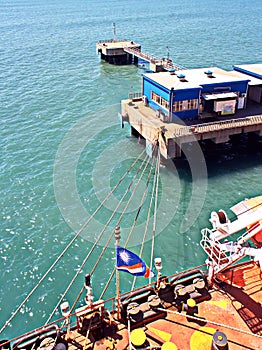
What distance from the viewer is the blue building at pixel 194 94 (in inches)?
1866

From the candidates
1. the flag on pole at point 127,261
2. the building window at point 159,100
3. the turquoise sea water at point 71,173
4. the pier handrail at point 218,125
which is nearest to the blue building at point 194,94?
the building window at point 159,100

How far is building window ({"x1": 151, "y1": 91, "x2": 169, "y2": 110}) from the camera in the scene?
48034 mm

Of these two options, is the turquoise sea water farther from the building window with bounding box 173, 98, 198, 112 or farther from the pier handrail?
the building window with bounding box 173, 98, 198, 112

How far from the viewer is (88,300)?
731 inches

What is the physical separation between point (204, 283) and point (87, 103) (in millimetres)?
52607

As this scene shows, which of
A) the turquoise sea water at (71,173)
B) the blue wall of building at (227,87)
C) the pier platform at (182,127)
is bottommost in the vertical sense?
the turquoise sea water at (71,173)

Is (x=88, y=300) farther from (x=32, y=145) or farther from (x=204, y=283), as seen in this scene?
(x=32, y=145)

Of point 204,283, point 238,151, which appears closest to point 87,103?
point 238,151

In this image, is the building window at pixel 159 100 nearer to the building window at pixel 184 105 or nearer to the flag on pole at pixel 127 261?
the building window at pixel 184 105

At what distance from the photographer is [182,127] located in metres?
46.2

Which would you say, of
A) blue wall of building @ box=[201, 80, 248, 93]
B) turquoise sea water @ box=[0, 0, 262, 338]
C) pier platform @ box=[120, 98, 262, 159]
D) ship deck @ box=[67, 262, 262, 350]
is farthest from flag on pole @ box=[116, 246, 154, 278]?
blue wall of building @ box=[201, 80, 248, 93]

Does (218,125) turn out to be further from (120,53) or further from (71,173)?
(120,53)

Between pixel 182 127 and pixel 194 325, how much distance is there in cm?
→ 3121

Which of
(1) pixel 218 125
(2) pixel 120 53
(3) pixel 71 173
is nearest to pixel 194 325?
(3) pixel 71 173
